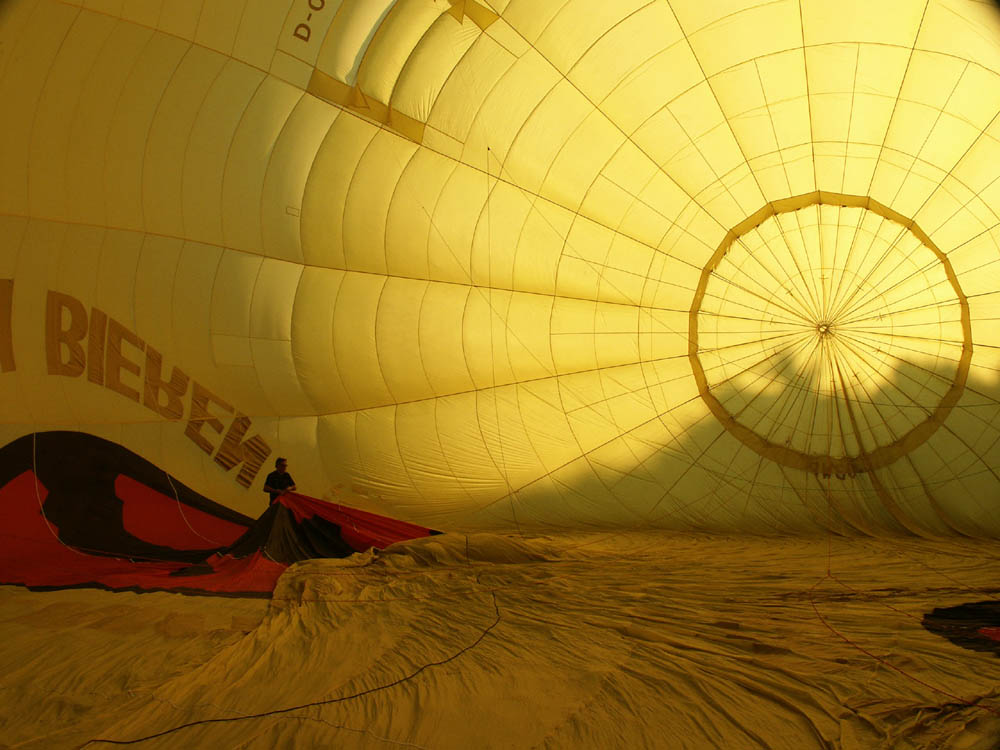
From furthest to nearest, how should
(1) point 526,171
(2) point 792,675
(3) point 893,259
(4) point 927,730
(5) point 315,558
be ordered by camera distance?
(5) point 315,558 < (1) point 526,171 < (3) point 893,259 < (2) point 792,675 < (4) point 927,730

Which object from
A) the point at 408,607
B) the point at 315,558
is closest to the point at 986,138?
the point at 408,607

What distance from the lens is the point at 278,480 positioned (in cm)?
521

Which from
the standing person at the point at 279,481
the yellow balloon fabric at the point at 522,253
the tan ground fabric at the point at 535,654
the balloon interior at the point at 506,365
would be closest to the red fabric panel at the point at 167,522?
the balloon interior at the point at 506,365

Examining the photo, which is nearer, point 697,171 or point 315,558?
point 697,171

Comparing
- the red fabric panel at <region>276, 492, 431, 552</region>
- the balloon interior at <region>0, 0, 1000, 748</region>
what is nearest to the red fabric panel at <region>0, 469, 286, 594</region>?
the balloon interior at <region>0, 0, 1000, 748</region>

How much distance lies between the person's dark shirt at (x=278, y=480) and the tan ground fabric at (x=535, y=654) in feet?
2.57

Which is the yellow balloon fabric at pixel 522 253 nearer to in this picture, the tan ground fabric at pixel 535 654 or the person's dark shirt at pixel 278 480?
the person's dark shirt at pixel 278 480

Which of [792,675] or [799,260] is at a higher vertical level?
[799,260]

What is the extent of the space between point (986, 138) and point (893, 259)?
0.62 m

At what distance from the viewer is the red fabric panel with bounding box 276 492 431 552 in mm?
4895

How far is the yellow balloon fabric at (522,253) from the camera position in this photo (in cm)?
389

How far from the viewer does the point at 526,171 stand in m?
4.29

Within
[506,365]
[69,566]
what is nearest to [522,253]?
[506,365]

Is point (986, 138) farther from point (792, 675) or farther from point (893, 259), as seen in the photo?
point (792, 675)
